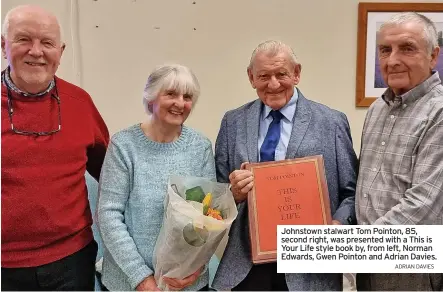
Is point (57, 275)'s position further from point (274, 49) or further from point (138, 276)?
point (274, 49)

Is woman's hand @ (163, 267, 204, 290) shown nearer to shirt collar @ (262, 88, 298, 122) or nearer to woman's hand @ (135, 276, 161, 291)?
woman's hand @ (135, 276, 161, 291)

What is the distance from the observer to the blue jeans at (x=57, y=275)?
4.40 feet

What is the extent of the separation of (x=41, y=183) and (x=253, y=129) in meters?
0.66

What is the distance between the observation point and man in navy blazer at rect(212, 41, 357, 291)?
132cm

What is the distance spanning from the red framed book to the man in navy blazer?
2.2 inches

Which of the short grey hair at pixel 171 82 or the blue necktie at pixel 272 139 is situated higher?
the short grey hair at pixel 171 82

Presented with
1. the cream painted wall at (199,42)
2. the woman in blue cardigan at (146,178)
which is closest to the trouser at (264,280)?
the woman in blue cardigan at (146,178)

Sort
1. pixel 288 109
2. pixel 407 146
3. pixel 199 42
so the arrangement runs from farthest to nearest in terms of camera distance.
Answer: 1. pixel 199 42
2. pixel 288 109
3. pixel 407 146

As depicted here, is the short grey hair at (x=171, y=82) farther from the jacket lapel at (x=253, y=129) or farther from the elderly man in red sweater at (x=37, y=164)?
the elderly man in red sweater at (x=37, y=164)

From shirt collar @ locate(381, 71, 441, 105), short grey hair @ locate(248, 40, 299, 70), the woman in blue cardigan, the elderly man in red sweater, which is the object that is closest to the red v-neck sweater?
the elderly man in red sweater

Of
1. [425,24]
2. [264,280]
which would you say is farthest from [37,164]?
[425,24]

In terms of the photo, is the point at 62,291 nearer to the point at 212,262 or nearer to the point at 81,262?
the point at 81,262

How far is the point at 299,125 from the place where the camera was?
1343 mm

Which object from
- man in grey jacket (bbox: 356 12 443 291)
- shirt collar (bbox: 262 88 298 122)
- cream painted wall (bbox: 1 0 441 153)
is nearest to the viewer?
man in grey jacket (bbox: 356 12 443 291)
